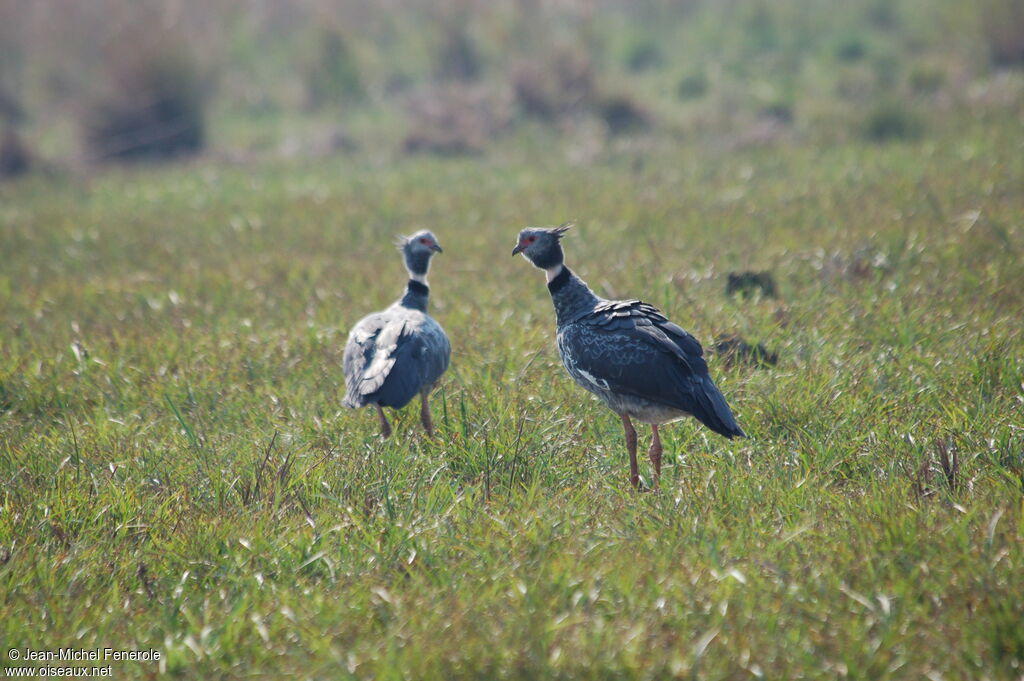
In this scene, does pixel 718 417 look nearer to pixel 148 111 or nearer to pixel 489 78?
pixel 148 111

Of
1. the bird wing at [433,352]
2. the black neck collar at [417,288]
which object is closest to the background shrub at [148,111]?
the black neck collar at [417,288]

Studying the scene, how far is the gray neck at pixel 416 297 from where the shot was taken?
230 inches

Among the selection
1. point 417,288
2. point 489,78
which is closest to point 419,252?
point 417,288

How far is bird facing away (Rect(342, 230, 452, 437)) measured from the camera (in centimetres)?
452

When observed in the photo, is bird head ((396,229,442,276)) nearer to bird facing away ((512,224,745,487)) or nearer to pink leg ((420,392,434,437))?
pink leg ((420,392,434,437))

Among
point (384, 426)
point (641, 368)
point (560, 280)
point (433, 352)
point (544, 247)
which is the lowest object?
point (384, 426)

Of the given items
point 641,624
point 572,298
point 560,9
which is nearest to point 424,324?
point 572,298

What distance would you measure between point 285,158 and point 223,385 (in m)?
10.9

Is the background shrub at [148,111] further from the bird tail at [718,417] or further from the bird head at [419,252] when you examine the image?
the bird tail at [718,417]

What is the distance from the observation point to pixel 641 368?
4098 mm

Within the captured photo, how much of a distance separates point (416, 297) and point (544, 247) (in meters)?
1.22

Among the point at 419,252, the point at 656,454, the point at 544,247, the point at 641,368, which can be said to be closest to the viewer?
the point at 641,368

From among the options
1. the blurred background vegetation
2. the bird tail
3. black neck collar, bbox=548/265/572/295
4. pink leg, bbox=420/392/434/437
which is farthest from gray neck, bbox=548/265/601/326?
the blurred background vegetation

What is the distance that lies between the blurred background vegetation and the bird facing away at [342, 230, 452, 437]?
9.12m
